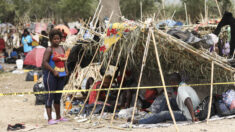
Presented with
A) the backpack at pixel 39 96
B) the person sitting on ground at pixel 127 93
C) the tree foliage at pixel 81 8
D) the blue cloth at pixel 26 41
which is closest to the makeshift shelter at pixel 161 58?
the person sitting on ground at pixel 127 93

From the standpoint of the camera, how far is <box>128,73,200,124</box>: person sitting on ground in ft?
18.4

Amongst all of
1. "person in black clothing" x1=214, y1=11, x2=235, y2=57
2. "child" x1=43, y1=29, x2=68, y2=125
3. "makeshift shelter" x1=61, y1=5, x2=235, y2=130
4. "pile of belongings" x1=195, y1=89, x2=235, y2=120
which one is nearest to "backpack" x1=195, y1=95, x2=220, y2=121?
"pile of belongings" x1=195, y1=89, x2=235, y2=120

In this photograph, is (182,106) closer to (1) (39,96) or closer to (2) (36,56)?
(1) (39,96)

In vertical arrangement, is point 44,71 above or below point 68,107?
above

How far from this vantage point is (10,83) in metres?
11.3

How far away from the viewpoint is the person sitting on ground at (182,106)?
5.61m

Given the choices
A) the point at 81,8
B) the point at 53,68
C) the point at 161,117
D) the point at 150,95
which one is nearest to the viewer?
the point at 53,68

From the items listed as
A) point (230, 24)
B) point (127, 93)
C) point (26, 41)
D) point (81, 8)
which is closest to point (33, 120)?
point (127, 93)

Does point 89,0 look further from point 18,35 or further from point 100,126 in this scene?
point 100,126

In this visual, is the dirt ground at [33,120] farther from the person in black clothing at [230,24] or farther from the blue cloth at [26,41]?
the blue cloth at [26,41]

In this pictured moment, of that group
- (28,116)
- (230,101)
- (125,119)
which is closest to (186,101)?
(230,101)

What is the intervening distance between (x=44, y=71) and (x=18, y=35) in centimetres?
1414

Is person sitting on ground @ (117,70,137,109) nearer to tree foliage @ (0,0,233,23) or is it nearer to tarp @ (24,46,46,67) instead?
tarp @ (24,46,46,67)

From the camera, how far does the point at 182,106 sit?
5746 mm
